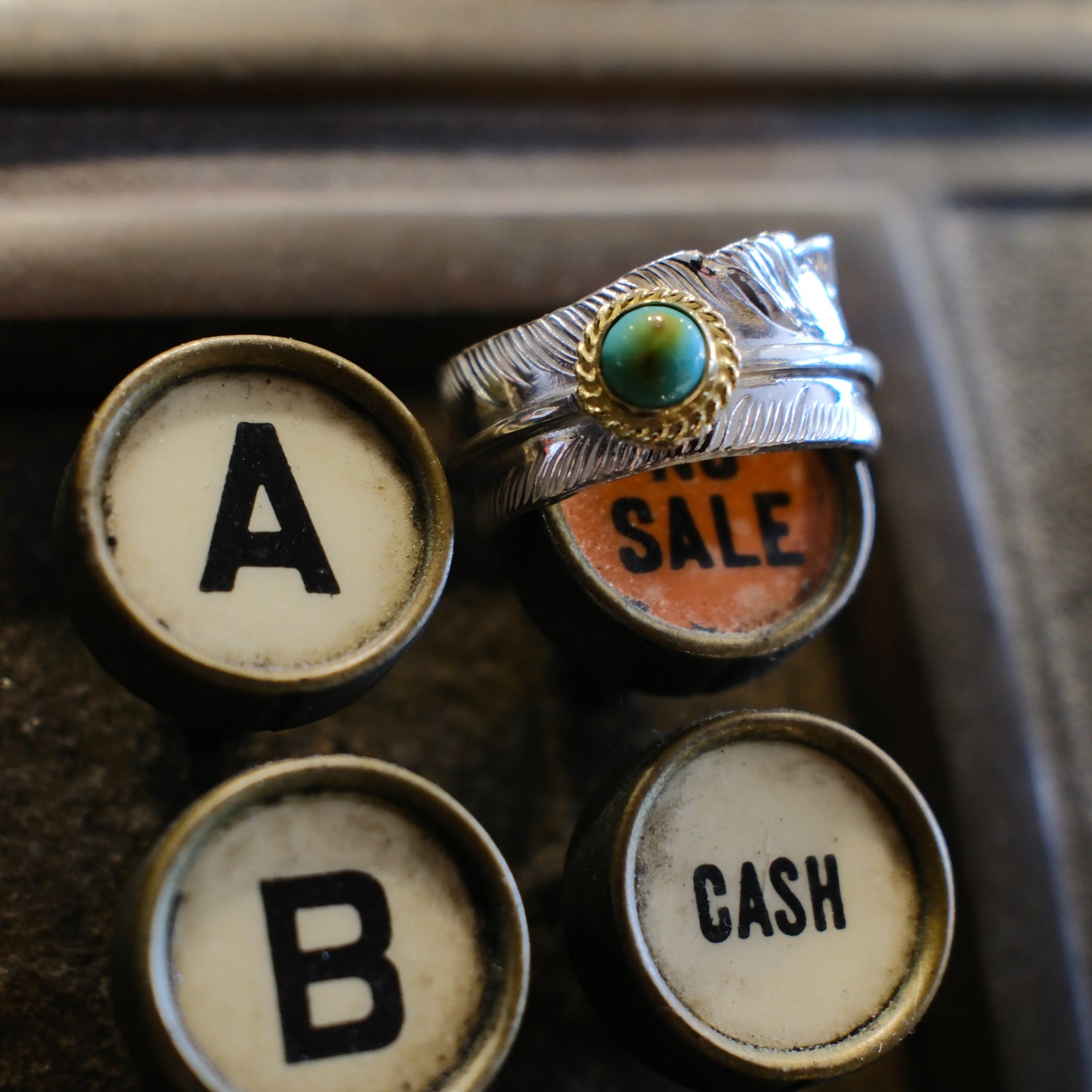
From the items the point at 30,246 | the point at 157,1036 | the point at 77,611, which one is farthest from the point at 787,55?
the point at 157,1036

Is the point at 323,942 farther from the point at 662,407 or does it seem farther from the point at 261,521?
the point at 662,407

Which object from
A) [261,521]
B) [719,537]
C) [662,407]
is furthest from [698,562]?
[261,521]

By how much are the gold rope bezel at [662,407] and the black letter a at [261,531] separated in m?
0.16

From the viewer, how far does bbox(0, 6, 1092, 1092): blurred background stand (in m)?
0.65

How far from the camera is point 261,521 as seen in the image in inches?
20.9

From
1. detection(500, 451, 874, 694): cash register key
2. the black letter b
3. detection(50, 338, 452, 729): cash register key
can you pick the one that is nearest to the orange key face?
detection(500, 451, 874, 694): cash register key

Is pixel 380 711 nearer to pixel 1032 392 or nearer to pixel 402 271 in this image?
pixel 402 271

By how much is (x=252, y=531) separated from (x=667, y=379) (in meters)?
0.23

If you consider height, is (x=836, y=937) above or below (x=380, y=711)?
below

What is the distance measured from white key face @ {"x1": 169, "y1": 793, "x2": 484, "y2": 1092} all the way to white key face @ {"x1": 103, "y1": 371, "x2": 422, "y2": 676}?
90mm

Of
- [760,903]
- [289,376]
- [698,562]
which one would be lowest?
[760,903]

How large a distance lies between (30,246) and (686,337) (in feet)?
1.38

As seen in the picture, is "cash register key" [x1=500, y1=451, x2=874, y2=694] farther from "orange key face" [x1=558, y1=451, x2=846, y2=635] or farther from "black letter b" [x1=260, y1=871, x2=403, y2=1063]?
"black letter b" [x1=260, y1=871, x2=403, y2=1063]

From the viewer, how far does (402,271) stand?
2.33 ft
